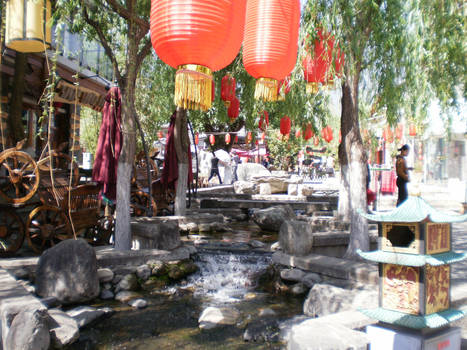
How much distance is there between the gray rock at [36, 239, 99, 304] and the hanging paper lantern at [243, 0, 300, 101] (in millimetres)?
3265

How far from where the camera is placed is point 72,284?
5.10 m

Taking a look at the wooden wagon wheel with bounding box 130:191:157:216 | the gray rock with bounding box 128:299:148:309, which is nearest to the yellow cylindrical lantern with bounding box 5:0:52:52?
the gray rock with bounding box 128:299:148:309

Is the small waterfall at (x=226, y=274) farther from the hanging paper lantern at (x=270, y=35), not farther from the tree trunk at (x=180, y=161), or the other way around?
the hanging paper lantern at (x=270, y=35)

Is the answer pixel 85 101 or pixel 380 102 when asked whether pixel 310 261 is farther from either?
pixel 85 101

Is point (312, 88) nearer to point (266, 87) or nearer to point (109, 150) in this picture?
point (266, 87)

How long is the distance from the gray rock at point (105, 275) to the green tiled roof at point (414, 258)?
156 inches

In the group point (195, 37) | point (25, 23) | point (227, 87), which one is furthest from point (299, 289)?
point (25, 23)

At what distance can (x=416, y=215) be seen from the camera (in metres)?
2.97

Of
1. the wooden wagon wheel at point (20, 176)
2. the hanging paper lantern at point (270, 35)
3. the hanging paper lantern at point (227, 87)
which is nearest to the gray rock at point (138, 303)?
the wooden wagon wheel at point (20, 176)

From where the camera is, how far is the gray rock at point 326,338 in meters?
2.81

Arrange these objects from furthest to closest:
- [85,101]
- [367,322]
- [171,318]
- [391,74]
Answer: [85,101] < [391,74] < [171,318] < [367,322]

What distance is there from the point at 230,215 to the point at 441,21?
9494mm

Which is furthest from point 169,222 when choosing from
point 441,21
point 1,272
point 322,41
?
point 441,21

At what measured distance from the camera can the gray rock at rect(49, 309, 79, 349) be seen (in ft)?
12.7
